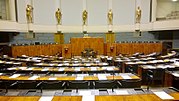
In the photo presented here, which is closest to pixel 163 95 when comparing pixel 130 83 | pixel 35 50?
pixel 130 83

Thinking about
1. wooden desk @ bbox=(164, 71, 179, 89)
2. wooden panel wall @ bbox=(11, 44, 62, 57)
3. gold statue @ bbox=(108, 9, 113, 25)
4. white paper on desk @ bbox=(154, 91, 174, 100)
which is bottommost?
wooden desk @ bbox=(164, 71, 179, 89)

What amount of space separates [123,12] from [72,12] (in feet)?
19.0

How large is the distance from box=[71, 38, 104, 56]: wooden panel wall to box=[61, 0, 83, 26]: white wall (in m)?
4.23

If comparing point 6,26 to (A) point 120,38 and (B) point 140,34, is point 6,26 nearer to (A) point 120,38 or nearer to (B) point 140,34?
(A) point 120,38

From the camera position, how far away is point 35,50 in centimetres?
1505

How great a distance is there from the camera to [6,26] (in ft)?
46.7

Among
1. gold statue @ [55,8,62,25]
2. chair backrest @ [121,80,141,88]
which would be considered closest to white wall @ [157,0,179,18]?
gold statue @ [55,8,62,25]

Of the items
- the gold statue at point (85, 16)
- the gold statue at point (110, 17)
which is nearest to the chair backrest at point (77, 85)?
the gold statue at point (85, 16)

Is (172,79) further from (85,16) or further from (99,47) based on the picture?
(85,16)

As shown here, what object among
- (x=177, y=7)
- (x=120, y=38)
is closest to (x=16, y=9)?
(x=120, y=38)

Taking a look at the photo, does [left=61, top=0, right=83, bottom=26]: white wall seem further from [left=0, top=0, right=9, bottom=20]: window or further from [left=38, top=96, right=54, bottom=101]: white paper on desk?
[left=38, top=96, right=54, bottom=101]: white paper on desk

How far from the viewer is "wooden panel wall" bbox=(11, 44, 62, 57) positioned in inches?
546

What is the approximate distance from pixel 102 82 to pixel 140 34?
53.1 ft

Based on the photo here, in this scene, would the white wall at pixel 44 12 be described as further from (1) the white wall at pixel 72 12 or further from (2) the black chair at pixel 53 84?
(2) the black chair at pixel 53 84
